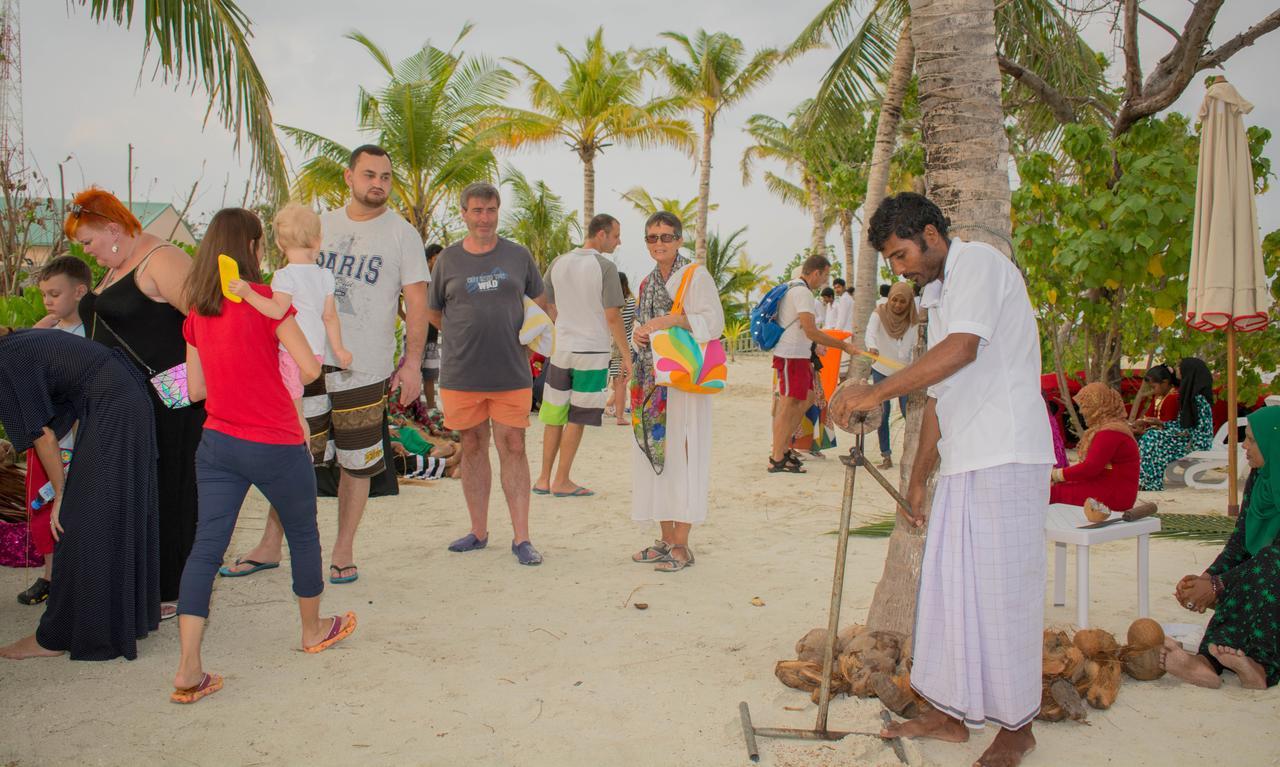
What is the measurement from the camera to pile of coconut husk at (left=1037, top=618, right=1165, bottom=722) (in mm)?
3490

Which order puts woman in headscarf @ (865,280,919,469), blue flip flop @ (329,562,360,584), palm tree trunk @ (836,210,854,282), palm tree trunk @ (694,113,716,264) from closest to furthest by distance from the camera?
blue flip flop @ (329,562,360,584) < woman in headscarf @ (865,280,919,469) < palm tree trunk @ (694,113,716,264) < palm tree trunk @ (836,210,854,282)

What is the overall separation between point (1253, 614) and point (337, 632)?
3.86 meters

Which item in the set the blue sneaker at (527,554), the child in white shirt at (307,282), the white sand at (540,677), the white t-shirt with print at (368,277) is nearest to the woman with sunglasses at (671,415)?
the white sand at (540,677)

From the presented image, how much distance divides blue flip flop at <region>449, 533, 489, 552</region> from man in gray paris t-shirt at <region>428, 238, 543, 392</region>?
994 mm

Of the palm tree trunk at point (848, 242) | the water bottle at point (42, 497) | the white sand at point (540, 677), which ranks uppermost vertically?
the palm tree trunk at point (848, 242)

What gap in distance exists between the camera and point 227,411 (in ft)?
11.9

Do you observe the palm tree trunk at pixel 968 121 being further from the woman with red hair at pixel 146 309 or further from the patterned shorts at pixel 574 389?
the patterned shorts at pixel 574 389

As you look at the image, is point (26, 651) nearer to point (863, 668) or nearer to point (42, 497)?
point (42, 497)

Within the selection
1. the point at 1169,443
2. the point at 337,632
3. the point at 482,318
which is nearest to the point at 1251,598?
the point at 337,632

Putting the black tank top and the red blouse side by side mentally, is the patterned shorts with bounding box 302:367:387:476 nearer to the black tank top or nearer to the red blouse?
the black tank top

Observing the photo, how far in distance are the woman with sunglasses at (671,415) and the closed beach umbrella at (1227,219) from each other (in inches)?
154

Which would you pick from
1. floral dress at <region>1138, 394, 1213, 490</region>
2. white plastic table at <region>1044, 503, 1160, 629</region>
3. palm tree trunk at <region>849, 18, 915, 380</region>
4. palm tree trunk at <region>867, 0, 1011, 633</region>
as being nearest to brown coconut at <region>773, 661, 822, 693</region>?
palm tree trunk at <region>867, 0, 1011, 633</region>

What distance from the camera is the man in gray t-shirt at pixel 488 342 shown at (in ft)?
18.0

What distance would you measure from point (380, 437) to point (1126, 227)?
6590 millimetres
